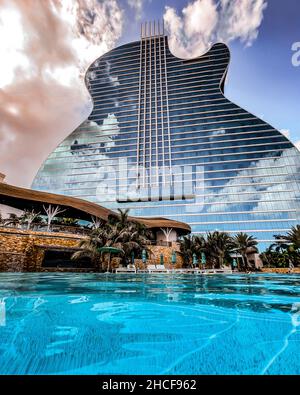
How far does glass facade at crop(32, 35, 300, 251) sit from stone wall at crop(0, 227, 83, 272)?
3941cm

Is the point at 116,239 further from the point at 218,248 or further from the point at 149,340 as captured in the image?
the point at 149,340

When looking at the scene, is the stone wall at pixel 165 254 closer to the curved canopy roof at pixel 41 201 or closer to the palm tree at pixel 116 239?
the palm tree at pixel 116 239

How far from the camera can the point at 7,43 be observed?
46.6 ft

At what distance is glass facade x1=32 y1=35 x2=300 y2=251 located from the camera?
5262cm

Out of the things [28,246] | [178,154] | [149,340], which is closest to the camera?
[149,340]

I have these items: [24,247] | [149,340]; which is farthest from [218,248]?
[149,340]

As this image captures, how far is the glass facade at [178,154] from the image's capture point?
52625 millimetres

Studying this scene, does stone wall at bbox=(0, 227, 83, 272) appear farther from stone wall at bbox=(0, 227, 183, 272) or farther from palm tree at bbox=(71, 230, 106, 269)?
palm tree at bbox=(71, 230, 106, 269)

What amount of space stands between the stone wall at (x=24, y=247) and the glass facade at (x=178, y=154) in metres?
39.4

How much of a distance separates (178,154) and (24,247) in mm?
53404

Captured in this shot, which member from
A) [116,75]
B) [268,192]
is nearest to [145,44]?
[116,75]

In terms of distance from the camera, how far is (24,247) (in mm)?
15281

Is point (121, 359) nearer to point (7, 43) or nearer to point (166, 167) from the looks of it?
point (7, 43)

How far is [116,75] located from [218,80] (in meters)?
38.4
